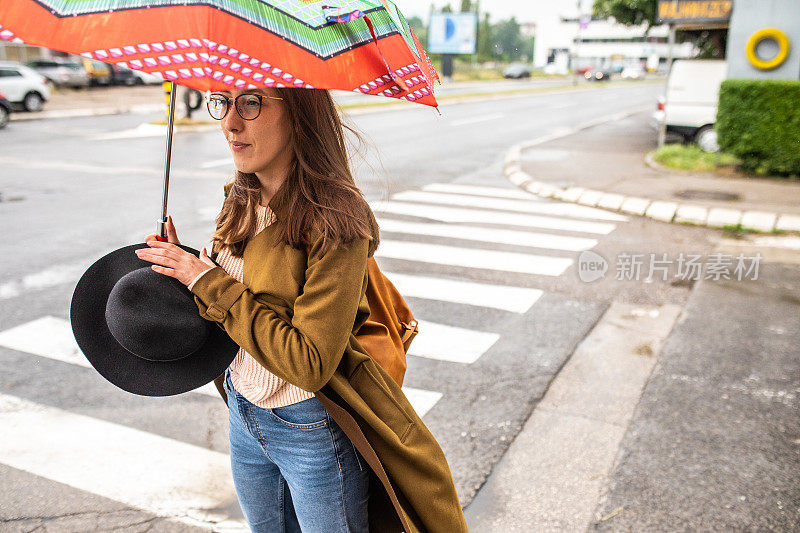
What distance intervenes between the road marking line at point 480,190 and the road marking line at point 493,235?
213 centimetres

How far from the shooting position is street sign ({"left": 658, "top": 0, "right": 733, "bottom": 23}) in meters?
12.3

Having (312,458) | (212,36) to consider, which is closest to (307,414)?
(312,458)

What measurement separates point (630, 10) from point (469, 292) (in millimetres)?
12785

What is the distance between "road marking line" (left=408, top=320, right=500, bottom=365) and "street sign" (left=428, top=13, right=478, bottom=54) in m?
52.4

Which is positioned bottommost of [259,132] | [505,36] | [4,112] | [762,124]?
[4,112]

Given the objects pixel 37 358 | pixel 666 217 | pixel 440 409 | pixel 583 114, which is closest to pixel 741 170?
pixel 666 217

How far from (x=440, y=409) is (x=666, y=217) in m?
5.67

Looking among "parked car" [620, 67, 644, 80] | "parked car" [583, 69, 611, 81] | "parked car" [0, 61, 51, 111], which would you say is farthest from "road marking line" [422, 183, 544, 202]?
"parked car" [620, 67, 644, 80]

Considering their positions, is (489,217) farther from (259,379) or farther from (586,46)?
(586,46)

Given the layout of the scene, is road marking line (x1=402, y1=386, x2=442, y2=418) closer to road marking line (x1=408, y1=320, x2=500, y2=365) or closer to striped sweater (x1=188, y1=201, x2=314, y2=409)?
road marking line (x1=408, y1=320, x2=500, y2=365)

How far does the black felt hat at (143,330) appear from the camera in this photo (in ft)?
5.05

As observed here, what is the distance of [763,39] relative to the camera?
11797 millimetres

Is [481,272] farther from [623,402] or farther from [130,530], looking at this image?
[130,530]

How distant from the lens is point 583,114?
80.3 ft
